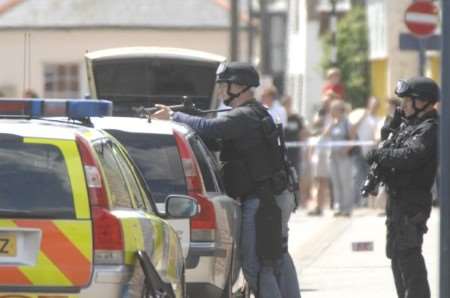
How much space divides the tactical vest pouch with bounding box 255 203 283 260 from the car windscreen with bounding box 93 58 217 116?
312 inches

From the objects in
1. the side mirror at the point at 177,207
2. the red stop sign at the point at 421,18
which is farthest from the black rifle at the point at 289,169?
the red stop sign at the point at 421,18

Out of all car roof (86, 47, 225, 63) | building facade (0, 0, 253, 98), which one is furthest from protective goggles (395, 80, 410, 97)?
building facade (0, 0, 253, 98)

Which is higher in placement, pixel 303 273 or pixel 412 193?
pixel 412 193

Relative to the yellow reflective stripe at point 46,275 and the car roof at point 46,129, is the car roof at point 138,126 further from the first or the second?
the yellow reflective stripe at point 46,275

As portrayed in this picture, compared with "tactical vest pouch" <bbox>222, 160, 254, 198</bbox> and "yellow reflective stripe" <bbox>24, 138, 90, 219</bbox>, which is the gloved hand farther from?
"yellow reflective stripe" <bbox>24, 138, 90, 219</bbox>

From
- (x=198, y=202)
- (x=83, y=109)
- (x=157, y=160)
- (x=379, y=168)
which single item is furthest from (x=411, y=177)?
(x=83, y=109)

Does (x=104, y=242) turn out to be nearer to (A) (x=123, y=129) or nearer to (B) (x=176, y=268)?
(B) (x=176, y=268)

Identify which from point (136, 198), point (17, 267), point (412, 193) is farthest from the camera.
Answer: point (412, 193)

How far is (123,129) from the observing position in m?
11.8

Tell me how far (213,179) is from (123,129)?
0.78 m

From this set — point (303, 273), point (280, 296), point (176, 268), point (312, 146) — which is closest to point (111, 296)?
point (176, 268)

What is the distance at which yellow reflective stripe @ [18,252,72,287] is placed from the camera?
8.45 meters

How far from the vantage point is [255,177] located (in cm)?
1169

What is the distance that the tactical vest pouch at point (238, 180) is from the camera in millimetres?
11711
